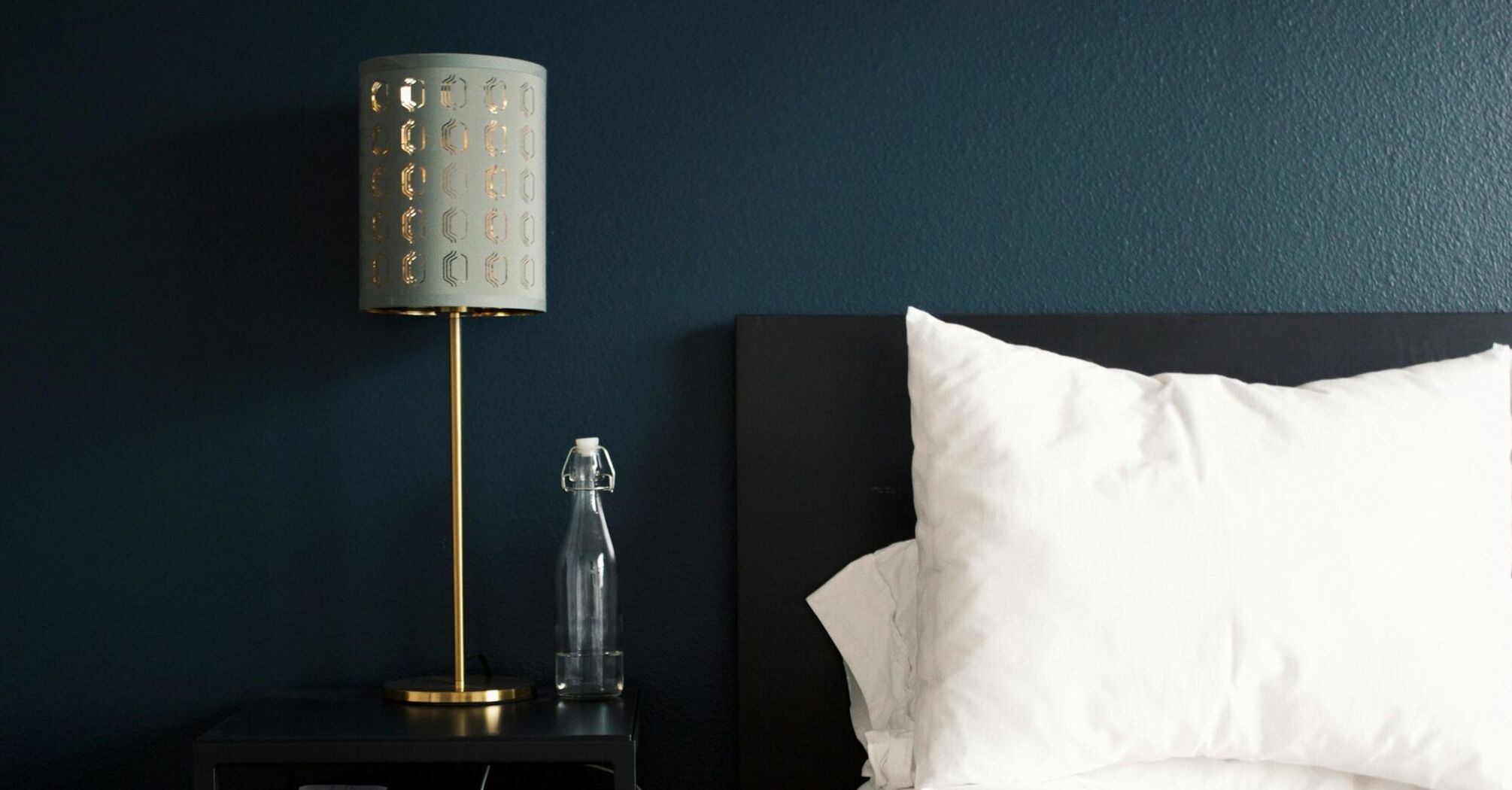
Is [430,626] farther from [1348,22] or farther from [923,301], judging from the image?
[1348,22]

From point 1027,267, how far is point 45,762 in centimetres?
170

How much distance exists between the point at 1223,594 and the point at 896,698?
0.50 metres

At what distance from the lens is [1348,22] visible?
1.99m

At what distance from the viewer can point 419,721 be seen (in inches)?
66.4

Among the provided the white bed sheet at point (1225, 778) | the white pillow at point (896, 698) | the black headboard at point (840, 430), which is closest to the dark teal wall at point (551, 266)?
the black headboard at point (840, 430)

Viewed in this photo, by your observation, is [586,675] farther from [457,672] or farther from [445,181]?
[445,181]

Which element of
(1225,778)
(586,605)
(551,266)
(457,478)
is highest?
(551,266)

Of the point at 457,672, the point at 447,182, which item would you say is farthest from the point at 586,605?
the point at 447,182

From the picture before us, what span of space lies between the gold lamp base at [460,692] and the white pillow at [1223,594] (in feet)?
1.92

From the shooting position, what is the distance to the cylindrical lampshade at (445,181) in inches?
67.4

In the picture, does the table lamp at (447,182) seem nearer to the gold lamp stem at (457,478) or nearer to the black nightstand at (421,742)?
the gold lamp stem at (457,478)

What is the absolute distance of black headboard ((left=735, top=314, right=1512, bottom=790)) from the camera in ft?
6.22

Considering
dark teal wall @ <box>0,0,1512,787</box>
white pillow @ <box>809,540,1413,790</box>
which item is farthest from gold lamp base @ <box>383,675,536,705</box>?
white pillow @ <box>809,540,1413,790</box>

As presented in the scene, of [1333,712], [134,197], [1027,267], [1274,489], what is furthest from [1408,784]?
[134,197]
